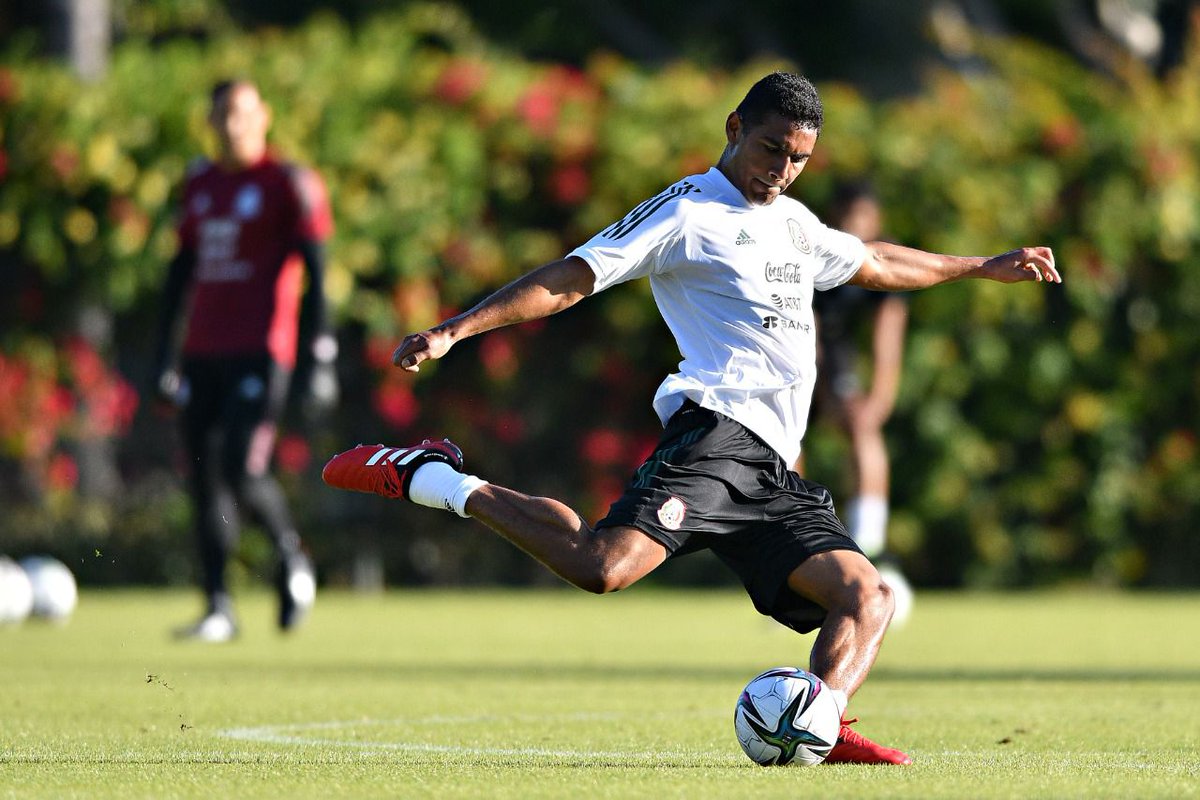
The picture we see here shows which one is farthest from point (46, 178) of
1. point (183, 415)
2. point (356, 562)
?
point (183, 415)

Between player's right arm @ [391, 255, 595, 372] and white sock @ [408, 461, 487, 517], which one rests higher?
player's right arm @ [391, 255, 595, 372]

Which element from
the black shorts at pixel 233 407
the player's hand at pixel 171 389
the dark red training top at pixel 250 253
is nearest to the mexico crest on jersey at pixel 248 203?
the dark red training top at pixel 250 253

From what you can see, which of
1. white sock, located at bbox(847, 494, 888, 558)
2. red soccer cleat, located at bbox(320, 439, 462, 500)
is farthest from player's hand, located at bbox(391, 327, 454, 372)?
white sock, located at bbox(847, 494, 888, 558)

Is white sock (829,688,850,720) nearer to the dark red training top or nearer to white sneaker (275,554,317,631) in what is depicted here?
white sneaker (275,554,317,631)

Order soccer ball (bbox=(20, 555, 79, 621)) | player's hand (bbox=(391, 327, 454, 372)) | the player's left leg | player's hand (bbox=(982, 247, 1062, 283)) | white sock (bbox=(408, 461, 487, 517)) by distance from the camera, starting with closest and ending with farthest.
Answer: player's hand (bbox=(391, 327, 454, 372)) → the player's left leg → white sock (bbox=(408, 461, 487, 517)) → player's hand (bbox=(982, 247, 1062, 283)) → soccer ball (bbox=(20, 555, 79, 621))

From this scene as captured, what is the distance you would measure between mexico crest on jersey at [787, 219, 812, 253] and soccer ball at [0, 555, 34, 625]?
6.71 metres

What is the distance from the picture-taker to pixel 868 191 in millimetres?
11172

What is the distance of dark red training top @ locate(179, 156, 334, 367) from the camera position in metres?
9.88

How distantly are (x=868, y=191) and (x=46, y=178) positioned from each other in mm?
5807

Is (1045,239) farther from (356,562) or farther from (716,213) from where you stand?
(716,213)

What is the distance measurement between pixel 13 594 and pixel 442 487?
6.19 metres

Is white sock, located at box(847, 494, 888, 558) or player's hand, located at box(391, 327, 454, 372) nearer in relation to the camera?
player's hand, located at box(391, 327, 454, 372)

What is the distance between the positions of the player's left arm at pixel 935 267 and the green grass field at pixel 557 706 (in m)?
1.34

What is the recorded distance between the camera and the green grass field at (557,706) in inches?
191
